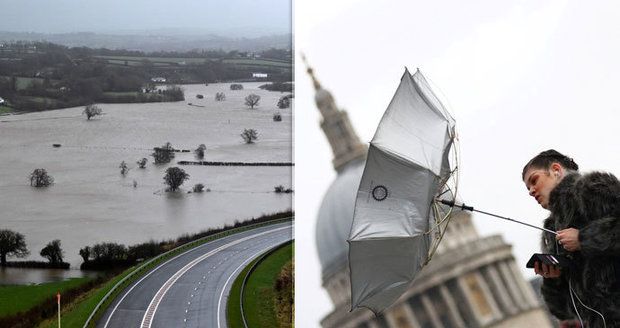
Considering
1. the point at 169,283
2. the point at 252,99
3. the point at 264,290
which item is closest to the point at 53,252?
the point at 169,283

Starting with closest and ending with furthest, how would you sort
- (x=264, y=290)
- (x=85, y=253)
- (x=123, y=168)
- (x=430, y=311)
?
(x=85, y=253), (x=123, y=168), (x=264, y=290), (x=430, y=311)

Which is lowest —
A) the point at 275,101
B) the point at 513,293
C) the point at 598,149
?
the point at 513,293

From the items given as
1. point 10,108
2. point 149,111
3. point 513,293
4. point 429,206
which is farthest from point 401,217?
point 513,293

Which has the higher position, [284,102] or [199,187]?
[284,102]

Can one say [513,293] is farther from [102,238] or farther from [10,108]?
[10,108]

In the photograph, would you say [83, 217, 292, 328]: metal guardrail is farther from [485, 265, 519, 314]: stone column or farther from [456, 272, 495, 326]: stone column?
[456, 272, 495, 326]: stone column

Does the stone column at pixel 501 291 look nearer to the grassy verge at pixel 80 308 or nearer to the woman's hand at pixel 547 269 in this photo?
the grassy verge at pixel 80 308

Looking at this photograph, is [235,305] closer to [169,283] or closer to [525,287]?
[169,283]
